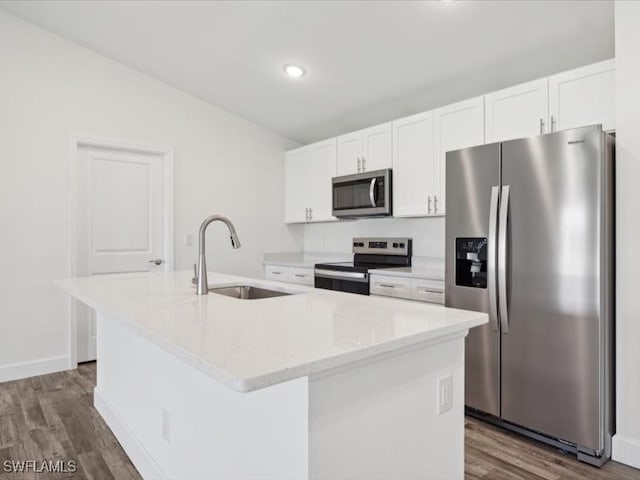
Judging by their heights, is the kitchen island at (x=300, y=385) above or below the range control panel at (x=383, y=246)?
below

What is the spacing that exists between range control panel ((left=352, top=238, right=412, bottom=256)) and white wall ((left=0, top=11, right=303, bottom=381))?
63.6 inches

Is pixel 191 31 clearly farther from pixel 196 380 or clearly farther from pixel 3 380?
pixel 3 380

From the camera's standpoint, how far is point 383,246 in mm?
4090

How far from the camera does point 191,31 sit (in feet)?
10.4

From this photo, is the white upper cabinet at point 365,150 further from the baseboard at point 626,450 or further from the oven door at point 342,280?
the baseboard at point 626,450

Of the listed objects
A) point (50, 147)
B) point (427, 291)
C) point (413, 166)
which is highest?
point (50, 147)

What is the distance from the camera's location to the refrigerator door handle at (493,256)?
2410mm

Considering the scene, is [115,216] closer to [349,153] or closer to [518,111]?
[349,153]

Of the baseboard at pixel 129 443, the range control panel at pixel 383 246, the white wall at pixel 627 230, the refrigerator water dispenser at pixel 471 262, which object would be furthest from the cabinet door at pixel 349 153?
the baseboard at pixel 129 443

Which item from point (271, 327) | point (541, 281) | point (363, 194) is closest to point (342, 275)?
point (363, 194)

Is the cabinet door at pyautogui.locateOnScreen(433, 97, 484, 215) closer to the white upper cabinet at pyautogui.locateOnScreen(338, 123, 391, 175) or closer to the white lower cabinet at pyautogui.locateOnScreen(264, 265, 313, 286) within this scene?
the white upper cabinet at pyautogui.locateOnScreen(338, 123, 391, 175)

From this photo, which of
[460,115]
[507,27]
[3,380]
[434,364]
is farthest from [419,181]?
[3,380]

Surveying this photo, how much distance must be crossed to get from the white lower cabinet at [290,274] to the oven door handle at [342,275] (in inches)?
5.8

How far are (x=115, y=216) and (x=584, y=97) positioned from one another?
148 inches
